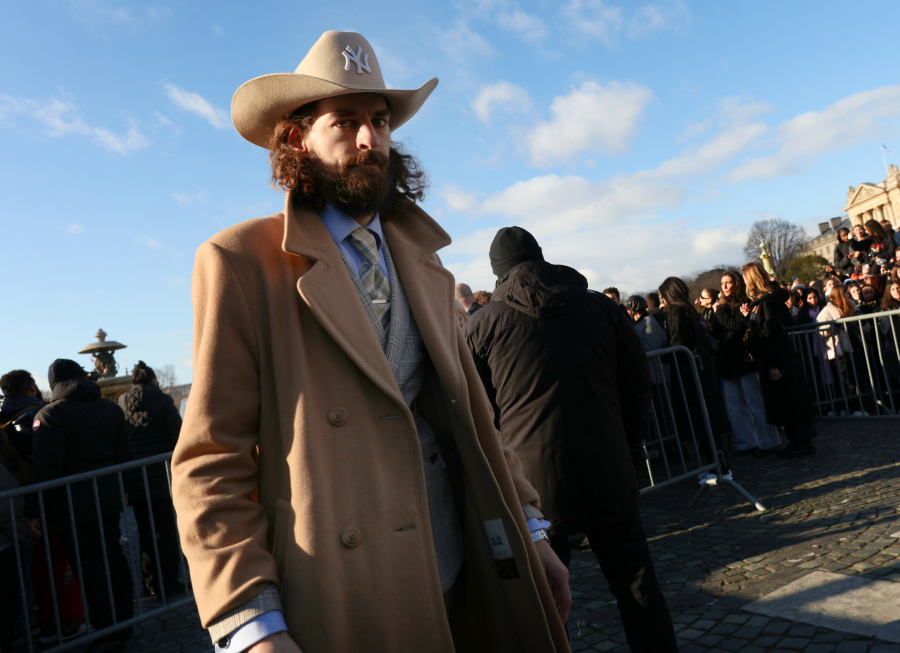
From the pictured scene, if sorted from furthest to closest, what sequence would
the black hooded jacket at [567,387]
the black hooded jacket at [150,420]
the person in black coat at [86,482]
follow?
1. the black hooded jacket at [150,420]
2. the person in black coat at [86,482]
3. the black hooded jacket at [567,387]

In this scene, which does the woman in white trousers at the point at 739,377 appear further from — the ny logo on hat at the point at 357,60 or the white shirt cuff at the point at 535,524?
the ny logo on hat at the point at 357,60

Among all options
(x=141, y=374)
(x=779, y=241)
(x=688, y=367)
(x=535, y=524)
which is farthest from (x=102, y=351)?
(x=779, y=241)

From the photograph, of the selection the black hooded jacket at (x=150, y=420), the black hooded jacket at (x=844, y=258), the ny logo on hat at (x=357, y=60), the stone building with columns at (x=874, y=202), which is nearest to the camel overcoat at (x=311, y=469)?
the ny logo on hat at (x=357, y=60)

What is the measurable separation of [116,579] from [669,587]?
3746mm

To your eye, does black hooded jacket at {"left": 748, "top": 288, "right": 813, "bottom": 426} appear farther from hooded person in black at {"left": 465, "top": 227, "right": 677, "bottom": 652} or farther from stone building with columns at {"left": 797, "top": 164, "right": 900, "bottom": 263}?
stone building with columns at {"left": 797, "top": 164, "right": 900, "bottom": 263}

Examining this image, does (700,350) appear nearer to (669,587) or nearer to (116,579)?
(669,587)

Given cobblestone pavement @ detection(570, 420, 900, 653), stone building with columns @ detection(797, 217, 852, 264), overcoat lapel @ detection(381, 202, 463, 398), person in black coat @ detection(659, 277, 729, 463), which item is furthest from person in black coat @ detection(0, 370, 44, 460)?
stone building with columns @ detection(797, 217, 852, 264)

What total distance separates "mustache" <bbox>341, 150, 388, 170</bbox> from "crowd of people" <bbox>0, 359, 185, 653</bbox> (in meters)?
3.69

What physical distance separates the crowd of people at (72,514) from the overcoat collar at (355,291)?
360 centimetres

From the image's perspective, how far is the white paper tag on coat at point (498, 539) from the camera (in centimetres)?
152

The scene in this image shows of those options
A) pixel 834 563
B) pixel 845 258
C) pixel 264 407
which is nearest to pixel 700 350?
pixel 834 563

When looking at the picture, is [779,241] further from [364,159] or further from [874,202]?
[364,159]

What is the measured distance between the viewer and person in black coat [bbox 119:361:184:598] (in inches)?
197

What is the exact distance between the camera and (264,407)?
130 cm
